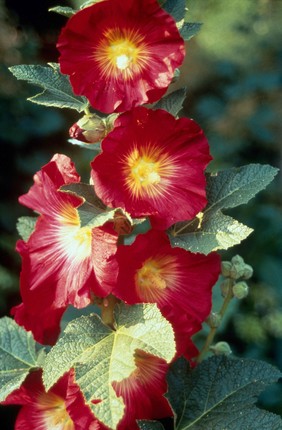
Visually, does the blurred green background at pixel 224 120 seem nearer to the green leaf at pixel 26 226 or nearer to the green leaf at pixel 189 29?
the green leaf at pixel 26 226

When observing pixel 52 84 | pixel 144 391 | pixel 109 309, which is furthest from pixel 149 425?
pixel 52 84

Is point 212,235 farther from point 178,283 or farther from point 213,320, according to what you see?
point 213,320

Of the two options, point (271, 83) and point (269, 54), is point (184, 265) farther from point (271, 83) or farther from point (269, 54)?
point (269, 54)

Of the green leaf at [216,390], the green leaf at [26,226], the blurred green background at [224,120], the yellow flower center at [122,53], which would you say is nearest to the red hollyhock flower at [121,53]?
the yellow flower center at [122,53]

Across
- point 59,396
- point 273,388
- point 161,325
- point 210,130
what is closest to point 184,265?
Answer: point 161,325

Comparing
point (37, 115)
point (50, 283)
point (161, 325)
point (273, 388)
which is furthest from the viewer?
point (37, 115)

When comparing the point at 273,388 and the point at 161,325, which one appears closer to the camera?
the point at 161,325

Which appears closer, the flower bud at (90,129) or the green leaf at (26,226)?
the flower bud at (90,129)
